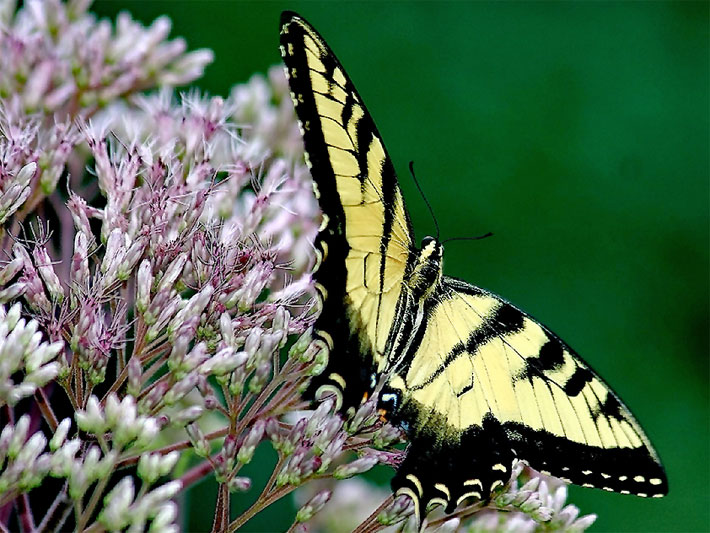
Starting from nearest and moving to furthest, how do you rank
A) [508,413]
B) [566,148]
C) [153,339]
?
[153,339] → [508,413] → [566,148]

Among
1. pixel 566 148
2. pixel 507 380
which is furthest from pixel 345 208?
pixel 566 148

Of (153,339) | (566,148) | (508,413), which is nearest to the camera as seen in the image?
(153,339)

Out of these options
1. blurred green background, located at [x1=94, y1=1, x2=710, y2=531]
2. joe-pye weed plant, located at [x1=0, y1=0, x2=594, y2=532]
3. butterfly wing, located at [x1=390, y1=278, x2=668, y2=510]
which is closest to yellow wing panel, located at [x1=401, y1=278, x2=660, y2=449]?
A: butterfly wing, located at [x1=390, y1=278, x2=668, y2=510]

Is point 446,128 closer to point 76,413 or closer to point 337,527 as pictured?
point 337,527

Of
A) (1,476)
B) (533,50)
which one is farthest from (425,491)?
(533,50)

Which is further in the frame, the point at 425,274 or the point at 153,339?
the point at 425,274

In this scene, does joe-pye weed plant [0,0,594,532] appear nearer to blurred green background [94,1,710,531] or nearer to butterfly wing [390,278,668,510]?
butterfly wing [390,278,668,510]

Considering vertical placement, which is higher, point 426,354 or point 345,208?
point 345,208

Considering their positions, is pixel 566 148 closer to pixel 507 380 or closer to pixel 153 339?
pixel 507 380
